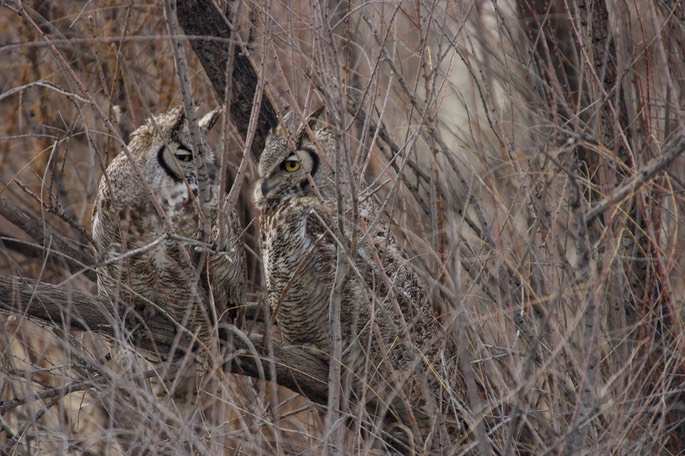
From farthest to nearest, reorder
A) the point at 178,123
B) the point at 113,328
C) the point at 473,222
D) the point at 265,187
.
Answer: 1. the point at 265,187
2. the point at 473,222
3. the point at 178,123
4. the point at 113,328

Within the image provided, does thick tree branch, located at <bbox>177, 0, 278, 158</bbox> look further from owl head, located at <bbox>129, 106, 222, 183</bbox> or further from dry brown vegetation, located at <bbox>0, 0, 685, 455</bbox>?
owl head, located at <bbox>129, 106, 222, 183</bbox>

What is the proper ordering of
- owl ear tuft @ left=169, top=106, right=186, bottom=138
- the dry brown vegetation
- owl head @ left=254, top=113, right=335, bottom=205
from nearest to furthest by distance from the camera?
the dry brown vegetation, owl ear tuft @ left=169, top=106, right=186, bottom=138, owl head @ left=254, top=113, right=335, bottom=205

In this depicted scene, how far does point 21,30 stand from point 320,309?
2.40 metres

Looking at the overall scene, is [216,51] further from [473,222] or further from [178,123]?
[473,222]

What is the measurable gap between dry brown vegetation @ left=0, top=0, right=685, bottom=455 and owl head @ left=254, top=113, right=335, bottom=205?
149mm

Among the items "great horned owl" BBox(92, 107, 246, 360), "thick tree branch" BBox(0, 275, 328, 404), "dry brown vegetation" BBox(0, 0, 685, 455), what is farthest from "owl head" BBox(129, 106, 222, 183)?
"thick tree branch" BBox(0, 275, 328, 404)

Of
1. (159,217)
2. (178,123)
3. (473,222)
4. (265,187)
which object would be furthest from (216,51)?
(473,222)

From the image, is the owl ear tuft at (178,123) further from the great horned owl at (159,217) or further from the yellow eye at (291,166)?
the yellow eye at (291,166)

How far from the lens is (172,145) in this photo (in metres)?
3.22

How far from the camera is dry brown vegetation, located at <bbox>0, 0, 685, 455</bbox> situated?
7.18ft

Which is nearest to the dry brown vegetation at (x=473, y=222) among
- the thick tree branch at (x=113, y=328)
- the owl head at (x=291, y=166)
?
the thick tree branch at (x=113, y=328)

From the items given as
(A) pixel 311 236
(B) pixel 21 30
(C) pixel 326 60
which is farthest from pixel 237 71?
(B) pixel 21 30

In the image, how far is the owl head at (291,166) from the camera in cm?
344

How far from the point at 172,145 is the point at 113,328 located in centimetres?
83
